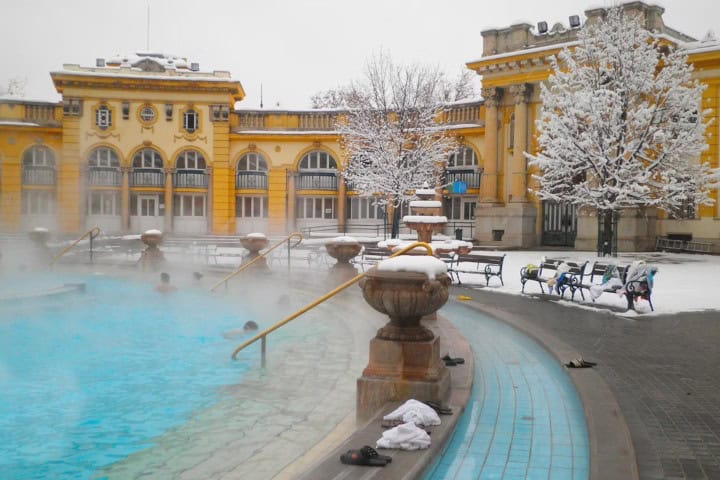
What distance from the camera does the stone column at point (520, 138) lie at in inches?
1300

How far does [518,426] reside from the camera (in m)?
Result: 6.01

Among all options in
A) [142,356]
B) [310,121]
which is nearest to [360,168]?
[310,121]

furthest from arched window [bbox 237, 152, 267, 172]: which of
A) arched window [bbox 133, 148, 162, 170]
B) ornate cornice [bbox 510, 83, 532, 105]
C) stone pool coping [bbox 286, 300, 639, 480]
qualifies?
stone pool coping [bbox 286, 300, 639, 480]

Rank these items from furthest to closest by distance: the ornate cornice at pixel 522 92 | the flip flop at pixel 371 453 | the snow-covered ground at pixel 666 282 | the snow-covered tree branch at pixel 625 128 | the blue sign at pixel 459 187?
the blue sign at pixel 459 187 < the ornate cornice at pixel 522 92 < the snow-covered tree branch at pixel 625 128 < the snow-covered ground at pixel 666 282 < the flip flop at pixel 371 453

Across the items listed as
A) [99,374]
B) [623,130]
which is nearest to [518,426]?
[99,374]

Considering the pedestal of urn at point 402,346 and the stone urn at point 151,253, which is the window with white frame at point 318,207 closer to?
the stone urn at point 151,253

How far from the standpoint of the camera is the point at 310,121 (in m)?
40.8

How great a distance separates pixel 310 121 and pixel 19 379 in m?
33.2

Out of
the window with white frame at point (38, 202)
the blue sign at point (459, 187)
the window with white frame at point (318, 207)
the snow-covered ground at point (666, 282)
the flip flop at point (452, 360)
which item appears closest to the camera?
the flip flop at point (452, 360)

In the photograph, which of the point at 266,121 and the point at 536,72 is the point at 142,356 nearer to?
the point at 536,72

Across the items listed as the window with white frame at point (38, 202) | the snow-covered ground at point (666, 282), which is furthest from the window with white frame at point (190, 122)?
the snow-covered ground at point (666, 282)

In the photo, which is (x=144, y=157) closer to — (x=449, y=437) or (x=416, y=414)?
(x=416, y=414)

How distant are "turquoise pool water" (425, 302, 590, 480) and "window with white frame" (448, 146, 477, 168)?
30.3 metres

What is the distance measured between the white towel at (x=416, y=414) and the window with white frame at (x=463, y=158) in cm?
3388
